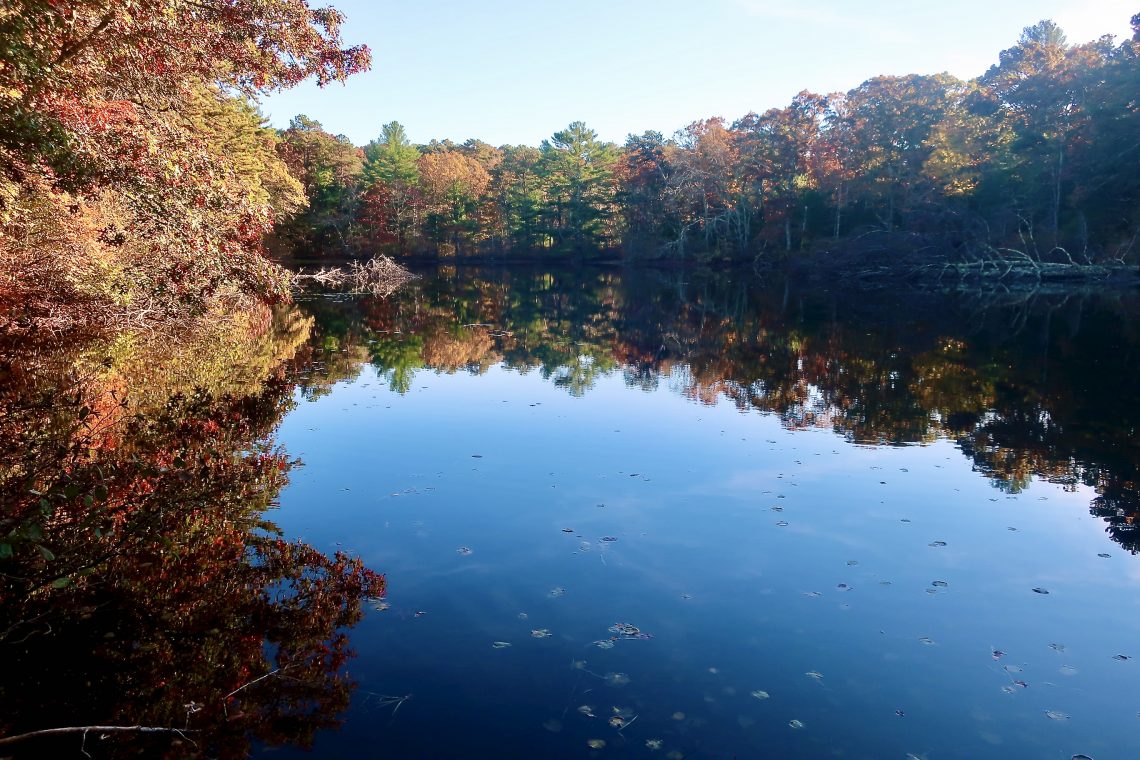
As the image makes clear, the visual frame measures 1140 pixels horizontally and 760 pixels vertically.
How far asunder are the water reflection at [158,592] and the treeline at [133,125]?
285cm

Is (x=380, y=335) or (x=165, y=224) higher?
(x=165, y=224)

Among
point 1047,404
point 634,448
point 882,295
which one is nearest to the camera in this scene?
point 634,448

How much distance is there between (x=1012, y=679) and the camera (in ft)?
15.1

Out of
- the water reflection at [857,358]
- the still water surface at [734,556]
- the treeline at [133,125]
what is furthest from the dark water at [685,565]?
the treeline at [133,125]

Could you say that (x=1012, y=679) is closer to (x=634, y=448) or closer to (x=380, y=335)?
(x=634, y=448)

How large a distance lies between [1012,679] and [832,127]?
180 ft

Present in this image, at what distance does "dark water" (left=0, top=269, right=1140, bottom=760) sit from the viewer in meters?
4.11

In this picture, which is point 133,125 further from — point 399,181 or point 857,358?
point 399,181

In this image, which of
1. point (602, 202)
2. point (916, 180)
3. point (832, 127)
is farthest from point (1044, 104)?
point (602, 202)

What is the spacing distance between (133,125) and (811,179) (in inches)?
2045

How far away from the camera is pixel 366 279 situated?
133ft

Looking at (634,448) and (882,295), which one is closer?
(634,448)

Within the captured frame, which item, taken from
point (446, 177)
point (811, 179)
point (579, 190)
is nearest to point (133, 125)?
point (811, 179)

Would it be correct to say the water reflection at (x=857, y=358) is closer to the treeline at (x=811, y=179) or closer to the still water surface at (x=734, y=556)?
the still water surface at (x=734, y=556)
